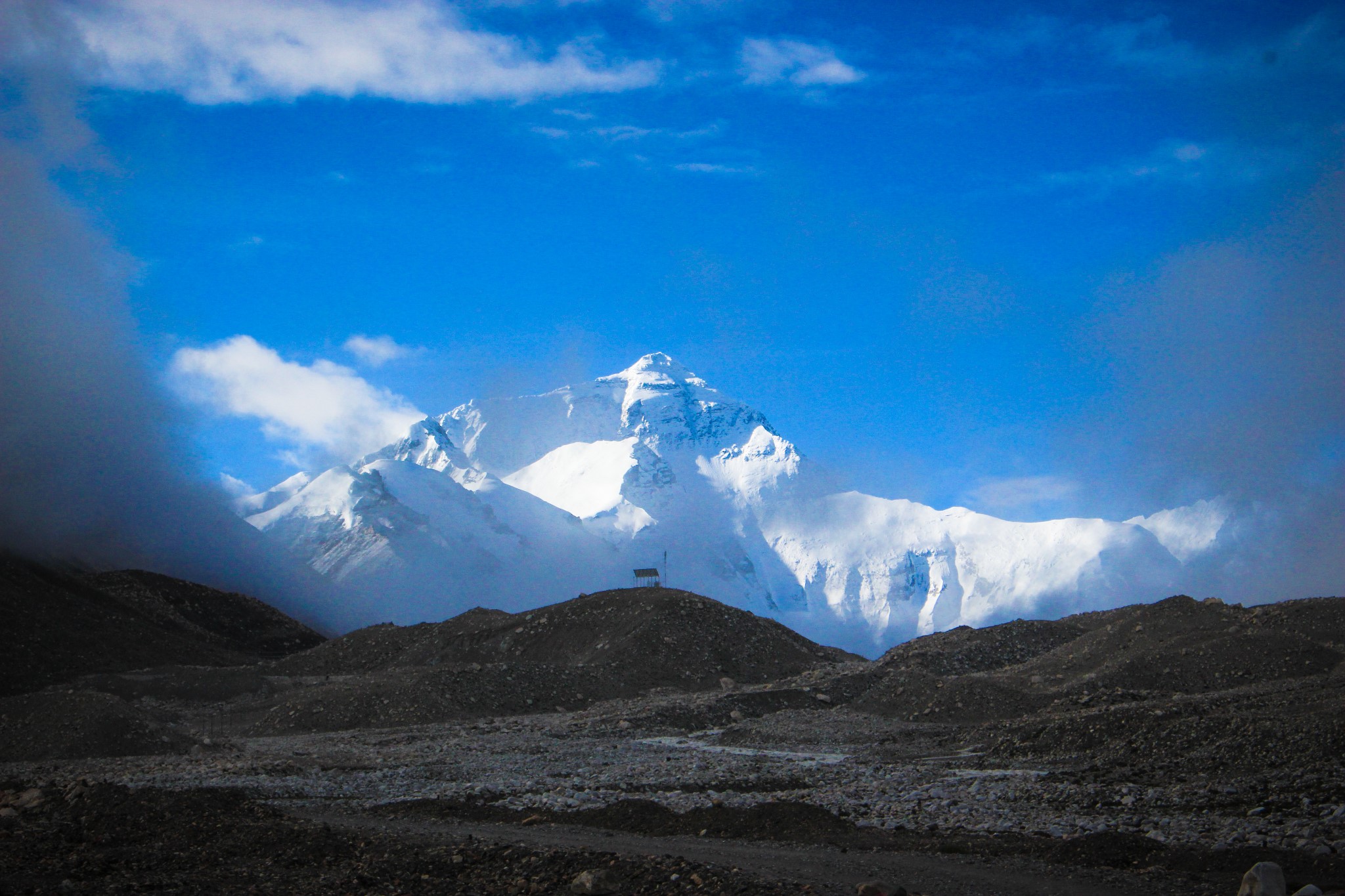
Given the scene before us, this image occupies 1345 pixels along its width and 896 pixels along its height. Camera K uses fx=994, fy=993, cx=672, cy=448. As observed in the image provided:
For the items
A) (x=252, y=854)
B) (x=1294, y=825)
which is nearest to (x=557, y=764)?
(x=252, y=854)

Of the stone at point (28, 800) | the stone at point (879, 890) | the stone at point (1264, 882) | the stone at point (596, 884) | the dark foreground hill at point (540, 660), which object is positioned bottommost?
the stone at point (28, 800)

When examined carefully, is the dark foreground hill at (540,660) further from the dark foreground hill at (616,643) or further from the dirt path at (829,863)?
the dirt path at (829,863)

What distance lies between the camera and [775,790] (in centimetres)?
2152

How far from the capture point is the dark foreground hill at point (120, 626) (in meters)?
54.1

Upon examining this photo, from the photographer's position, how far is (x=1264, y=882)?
403 inches

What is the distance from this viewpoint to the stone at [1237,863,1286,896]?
33.4 feet

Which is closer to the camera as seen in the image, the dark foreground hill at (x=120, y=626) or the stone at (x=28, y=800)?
the stone at (x=28, y=800)

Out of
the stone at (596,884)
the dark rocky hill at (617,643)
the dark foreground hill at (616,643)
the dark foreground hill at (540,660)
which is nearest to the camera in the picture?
the stone at (596,884)

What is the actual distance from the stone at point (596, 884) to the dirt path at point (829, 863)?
76.8 inches

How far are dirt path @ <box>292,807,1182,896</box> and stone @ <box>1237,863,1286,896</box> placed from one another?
1.37 metres

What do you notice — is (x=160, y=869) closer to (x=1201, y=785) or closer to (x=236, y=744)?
(x=1201, y=785)

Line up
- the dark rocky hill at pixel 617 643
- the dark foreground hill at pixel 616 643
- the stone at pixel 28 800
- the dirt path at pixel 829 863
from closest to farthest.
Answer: the dirt path at pixel 829 863 → the stone at pixel 28 800 → the dark rocky hill at pixel 617 643 → the dark foreground hill at pixel 616 643

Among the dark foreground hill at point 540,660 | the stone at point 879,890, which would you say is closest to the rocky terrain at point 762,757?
the dark foreground hill at point 540,660

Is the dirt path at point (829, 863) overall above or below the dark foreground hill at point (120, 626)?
below
